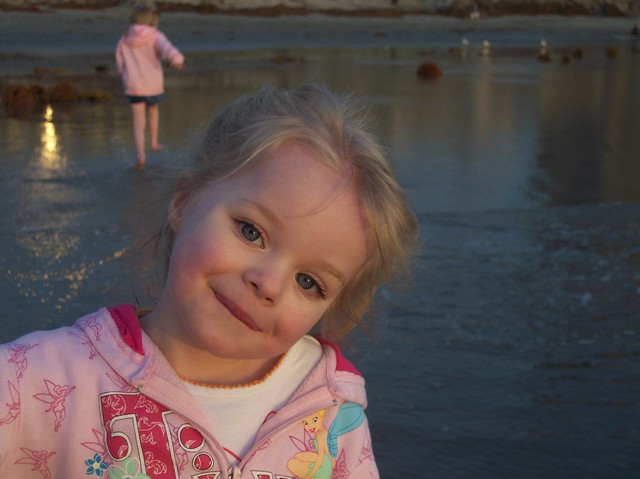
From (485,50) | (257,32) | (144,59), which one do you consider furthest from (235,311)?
(257,32)

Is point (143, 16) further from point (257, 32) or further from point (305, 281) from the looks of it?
point (257, 32)

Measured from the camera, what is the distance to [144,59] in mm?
9859

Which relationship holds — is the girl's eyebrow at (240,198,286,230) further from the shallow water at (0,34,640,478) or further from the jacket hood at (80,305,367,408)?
the shallow water at (0,34,640,478)

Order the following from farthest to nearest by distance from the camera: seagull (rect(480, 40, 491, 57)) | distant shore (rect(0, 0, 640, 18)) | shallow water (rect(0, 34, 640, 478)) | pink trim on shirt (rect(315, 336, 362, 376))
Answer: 1. distant shore (rect(0, 0, 640, 18))
2. seagull (rect(480, 40, 491, 57))
3. shallow water (rect(0, 34, 640, 478))
4. pink trim on shirt (rect(315, 336, 362, 376))

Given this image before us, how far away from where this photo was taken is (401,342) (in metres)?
4.31

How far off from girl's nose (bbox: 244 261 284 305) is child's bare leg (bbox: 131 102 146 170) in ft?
22.2

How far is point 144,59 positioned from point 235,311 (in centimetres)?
831

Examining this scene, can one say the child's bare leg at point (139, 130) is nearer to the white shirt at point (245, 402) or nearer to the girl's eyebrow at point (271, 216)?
the white shirt at point (245, 402)

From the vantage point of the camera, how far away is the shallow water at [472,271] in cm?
357

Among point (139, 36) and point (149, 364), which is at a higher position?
point (139, 36)

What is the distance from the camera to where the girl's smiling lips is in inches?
75.0

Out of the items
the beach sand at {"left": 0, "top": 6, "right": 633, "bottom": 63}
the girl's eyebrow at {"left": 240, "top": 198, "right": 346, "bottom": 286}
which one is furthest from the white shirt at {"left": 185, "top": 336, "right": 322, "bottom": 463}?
the beach sand at {"left": 0, "top": 6, "right": 633, "bottom": 63}

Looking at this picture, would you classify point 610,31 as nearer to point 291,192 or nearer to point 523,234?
point 523,234

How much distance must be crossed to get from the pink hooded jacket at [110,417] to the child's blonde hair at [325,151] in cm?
33
